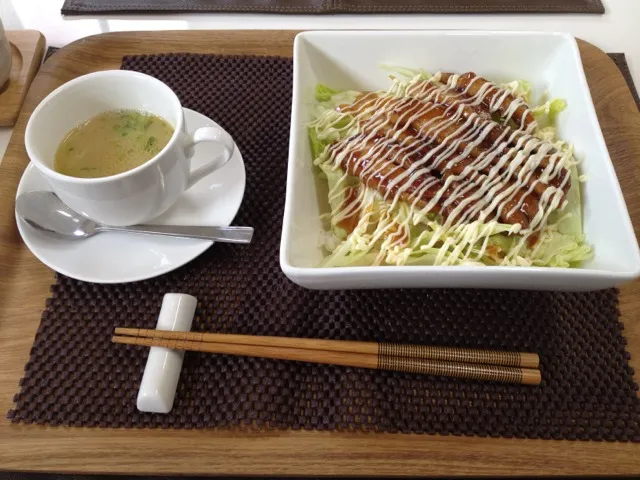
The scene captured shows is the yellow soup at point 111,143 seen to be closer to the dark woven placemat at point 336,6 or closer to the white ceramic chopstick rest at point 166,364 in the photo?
the white ceramic chopstick rest at point 166,364

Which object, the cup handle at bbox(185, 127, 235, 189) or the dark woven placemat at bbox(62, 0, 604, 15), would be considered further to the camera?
the dark woven placemat at bbox(62, 0, 604, 15)

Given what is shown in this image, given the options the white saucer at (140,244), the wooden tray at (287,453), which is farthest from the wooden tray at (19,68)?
the wooden tray at (287,453)

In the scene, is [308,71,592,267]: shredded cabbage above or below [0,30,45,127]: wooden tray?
above

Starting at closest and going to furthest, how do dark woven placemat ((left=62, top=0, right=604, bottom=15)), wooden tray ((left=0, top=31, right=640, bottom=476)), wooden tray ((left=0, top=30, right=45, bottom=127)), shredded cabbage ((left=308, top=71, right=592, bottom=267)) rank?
wooden tray ((left=0, top=31, right=640, bottom=476)) < shredded cabbage ((left=308, top=71, right=592, bottom=267)) < wooden tray ((left=0, top=30, right=45, bottom=127)) < dark woven placemat ((left=62, top=0, right=604, bottom=15))

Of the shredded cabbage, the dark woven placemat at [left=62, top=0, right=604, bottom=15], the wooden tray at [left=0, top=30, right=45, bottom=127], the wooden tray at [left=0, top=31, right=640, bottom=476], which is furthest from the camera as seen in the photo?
the dark woven placemat at [left=62, top=0, right=604, bottom=15]

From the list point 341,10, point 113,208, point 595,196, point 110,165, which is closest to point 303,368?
point 113,208

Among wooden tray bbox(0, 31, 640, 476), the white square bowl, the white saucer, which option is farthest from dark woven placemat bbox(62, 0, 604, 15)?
wooden tray bbox(0, 31, 640, 476)

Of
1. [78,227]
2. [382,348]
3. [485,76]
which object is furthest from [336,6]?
[382,348]

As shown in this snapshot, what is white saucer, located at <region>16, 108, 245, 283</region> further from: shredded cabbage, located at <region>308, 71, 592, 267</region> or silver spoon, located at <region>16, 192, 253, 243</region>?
shredded cabbage, located at <region>308, 71, 592, 267</region>
